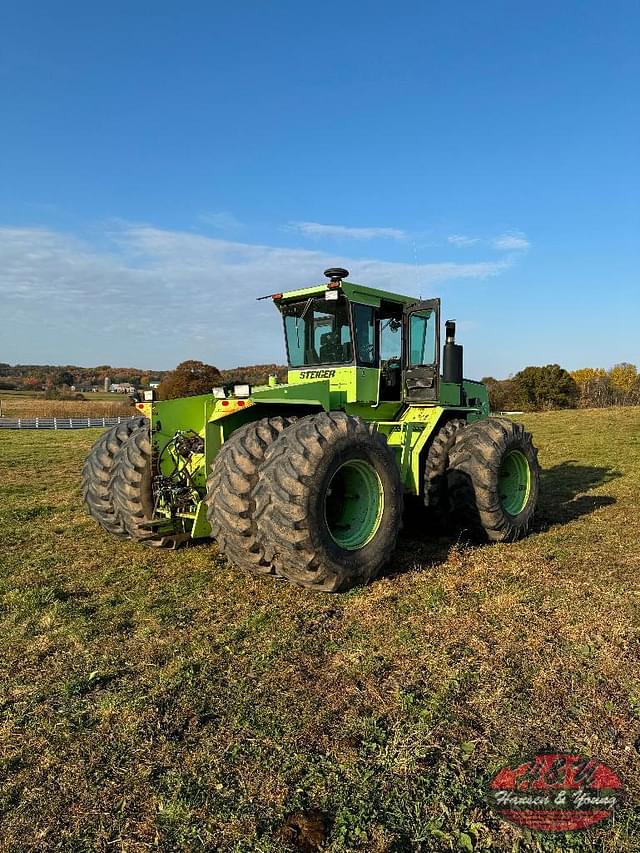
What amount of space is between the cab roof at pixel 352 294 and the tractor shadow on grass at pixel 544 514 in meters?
2.45

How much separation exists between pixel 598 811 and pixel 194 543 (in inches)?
197

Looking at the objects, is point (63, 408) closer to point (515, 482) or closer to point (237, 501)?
point (515, 482)

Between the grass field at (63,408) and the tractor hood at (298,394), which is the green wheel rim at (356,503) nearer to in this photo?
the tractor hood at (298,394)

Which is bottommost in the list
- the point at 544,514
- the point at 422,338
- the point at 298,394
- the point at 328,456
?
the point at 544,514

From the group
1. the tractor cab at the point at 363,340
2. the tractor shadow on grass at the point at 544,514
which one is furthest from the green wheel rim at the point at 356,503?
the tractor cab at the point at 363,340

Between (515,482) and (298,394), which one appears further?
(515,482)

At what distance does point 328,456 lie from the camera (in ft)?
16.6

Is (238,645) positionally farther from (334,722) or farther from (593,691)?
(593,691)

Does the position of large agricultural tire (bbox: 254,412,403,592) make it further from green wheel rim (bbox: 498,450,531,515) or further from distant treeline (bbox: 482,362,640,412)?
distant treeline (bbox: 482,362,640,412)

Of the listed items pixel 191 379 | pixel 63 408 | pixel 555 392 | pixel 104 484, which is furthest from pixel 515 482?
pixel 63 408

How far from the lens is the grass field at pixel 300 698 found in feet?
7.98

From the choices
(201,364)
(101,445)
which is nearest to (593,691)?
(101,445)

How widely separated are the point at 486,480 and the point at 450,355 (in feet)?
6.98
